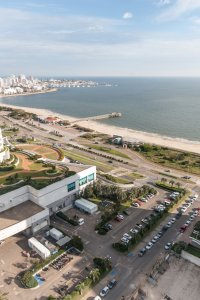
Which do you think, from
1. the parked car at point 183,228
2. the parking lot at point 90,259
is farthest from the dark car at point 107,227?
the parked car at point 183,228

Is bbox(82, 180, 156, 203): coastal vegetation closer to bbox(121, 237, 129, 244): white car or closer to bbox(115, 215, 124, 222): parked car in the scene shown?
bbox(115, 215, 124, 222): parked car

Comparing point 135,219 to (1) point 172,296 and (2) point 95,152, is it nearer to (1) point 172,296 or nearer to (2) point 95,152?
(1) point 172,296

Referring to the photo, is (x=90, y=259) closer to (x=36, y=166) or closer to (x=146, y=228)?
(x=146, y=228)

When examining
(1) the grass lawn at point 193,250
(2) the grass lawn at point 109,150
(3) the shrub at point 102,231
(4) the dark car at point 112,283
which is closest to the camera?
(4) the dark car at point 112,283

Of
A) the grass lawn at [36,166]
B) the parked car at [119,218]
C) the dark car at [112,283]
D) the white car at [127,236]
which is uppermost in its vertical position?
the grass lawn at [36,166]

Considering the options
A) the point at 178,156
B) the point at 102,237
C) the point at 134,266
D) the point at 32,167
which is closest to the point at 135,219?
the point at 102,237

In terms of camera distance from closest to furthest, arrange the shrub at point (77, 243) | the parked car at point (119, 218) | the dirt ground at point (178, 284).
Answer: the dirt ground at point (178, 284), the shrub at point (77, 243), the parked car at point (119, 218)

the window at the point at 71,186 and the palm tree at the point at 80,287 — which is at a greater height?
the window at the point at 71,186

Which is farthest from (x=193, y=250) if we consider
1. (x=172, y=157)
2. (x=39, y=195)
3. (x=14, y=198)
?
(x=172, y=157)

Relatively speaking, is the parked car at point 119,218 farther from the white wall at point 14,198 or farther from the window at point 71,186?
the white wall at point 14,198
